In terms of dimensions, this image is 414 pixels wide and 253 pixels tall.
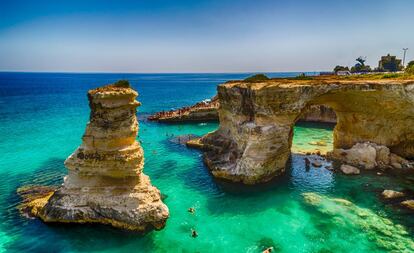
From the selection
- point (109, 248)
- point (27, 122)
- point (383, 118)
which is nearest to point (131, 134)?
point (109, 248)

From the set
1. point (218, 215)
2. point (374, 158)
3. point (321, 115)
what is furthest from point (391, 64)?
point (218, 215)

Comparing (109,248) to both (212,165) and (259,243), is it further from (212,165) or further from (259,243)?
(212,165)

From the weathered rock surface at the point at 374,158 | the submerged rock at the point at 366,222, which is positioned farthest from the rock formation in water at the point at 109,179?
the weathered rock surface at the point at 374,158

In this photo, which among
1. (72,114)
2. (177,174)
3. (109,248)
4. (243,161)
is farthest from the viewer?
(72,114)

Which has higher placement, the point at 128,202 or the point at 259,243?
the point at 128,202

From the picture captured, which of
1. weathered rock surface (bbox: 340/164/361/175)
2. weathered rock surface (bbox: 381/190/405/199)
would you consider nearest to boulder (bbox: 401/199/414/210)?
weathered rock surface (bbox: 381/190/405/199)

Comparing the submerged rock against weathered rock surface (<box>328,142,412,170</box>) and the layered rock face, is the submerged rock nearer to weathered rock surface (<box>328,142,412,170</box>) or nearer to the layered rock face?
the layered rock face

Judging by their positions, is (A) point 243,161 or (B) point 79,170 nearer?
(B) point 79,170
